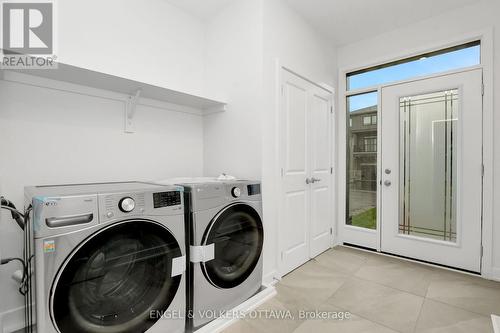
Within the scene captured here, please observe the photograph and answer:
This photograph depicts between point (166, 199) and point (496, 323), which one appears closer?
point (166, 199)

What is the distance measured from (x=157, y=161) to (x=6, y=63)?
1.10 meters

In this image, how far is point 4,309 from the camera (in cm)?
144

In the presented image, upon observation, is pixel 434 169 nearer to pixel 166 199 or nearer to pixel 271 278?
pixel 271 278

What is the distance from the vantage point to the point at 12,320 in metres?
1.47

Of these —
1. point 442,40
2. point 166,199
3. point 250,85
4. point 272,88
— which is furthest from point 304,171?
point 442,40

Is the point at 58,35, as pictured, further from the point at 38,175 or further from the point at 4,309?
the point at 4,309

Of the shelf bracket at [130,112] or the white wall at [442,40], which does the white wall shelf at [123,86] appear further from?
the white wall at [442,40]

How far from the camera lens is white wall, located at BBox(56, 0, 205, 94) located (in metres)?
1.65

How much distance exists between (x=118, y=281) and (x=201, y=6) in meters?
2.35

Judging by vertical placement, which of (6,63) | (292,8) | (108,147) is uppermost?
(292,8)

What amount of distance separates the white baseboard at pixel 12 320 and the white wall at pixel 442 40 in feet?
Result: 12.2

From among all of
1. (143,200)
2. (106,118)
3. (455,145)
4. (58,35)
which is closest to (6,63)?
(58,35)

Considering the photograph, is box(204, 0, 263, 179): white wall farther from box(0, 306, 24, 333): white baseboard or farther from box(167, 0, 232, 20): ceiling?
box(0, 306, 24, 333): white baseboard

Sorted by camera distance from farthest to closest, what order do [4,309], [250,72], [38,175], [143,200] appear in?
[250,72] → [38,175] → [4,309] → [143,200]
